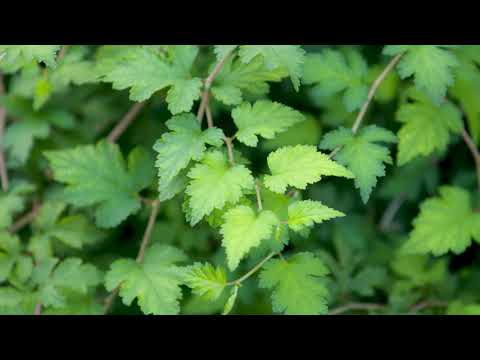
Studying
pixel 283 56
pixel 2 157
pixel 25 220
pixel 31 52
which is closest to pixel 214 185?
pixel 283 56

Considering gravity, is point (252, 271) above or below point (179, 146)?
below

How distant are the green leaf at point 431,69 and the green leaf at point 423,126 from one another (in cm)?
30

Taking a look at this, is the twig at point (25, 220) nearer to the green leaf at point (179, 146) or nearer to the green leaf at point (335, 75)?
the green leaf at point (179, 146)

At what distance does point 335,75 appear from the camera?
78.7 inches

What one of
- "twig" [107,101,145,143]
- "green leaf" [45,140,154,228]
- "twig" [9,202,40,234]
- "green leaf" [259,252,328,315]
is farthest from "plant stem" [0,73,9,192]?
"green leaf" [259,252,328,315]

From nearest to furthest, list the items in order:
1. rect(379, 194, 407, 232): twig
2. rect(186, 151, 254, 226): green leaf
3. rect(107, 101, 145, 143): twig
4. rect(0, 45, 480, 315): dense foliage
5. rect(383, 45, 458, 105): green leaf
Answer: rect(186, 151, 254, 226): green leaf → rect(0, 45, 480, 315): dense foliage → rect(383, 45, 458, 105): green leaf → rect(107, 101, 145, 143): twig → rect(379, 194, 407, 232): twig

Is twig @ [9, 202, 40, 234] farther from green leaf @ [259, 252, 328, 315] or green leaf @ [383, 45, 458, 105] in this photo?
green leaf @ [383, 45, 458, 105]

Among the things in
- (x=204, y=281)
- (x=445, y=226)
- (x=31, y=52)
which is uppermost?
(x=31, y=52)

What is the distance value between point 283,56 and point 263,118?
7.0 inches

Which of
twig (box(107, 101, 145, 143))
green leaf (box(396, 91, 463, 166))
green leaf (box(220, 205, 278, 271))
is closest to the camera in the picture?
green leaf (box(220, 205, 278, 271))

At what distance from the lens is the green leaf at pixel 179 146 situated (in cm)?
154

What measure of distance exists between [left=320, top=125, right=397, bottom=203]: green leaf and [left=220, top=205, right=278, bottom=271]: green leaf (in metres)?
0.34

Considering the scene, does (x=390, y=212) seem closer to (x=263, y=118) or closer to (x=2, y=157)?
(x=263, y=118)

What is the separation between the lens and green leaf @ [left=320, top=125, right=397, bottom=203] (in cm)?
166
